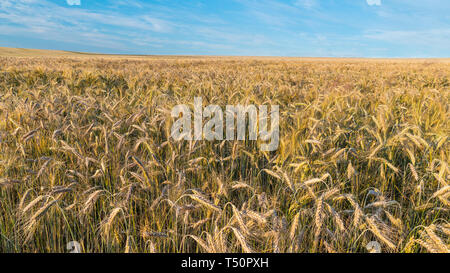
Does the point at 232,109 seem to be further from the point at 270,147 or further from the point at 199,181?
the point at 199,181

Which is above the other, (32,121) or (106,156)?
(32,121)

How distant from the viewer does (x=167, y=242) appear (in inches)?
54.6

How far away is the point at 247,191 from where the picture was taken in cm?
173

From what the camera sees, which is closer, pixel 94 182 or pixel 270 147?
pixel 94 182

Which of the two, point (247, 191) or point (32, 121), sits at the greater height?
point (32, 121)

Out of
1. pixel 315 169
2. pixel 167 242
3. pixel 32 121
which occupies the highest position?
pixel 32 121

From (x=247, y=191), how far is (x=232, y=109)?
4.37 feet

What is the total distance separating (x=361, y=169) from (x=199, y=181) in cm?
132

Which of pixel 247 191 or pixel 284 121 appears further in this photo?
pixel 284 121

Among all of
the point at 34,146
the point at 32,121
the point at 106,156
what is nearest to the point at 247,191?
the point at 106,156

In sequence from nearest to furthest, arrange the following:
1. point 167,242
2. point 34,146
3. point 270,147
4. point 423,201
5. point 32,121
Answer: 1. point 167,242
2. point 423,201
3. point 270,147
4. point 34,146
5. point 32,121
